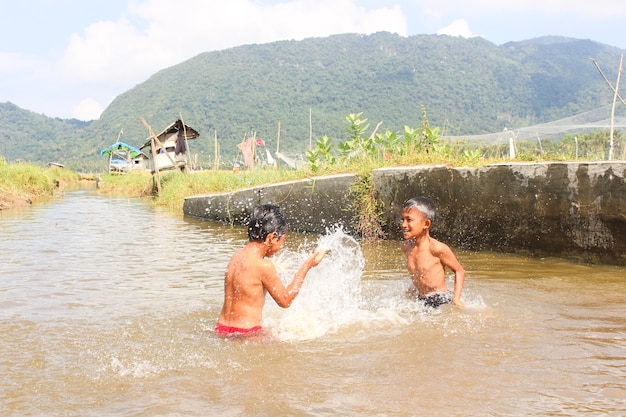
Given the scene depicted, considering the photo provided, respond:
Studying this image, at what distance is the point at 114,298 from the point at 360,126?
5.70 metres

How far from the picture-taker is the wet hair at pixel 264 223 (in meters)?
3.75

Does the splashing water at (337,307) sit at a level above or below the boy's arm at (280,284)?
below

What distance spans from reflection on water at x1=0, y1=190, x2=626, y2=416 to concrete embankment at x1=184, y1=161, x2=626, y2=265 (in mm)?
273

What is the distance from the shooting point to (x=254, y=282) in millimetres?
3721

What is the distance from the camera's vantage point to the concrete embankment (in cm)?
575

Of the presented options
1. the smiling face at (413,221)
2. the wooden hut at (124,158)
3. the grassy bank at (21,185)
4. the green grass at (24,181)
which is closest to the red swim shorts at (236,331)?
the smiling face at (413,221)

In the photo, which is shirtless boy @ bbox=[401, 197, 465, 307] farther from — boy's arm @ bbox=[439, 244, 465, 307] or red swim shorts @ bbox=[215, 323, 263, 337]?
red swim shorts @ bbox=[215, 323, 263, 337]

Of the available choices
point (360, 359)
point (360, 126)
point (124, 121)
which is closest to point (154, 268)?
point (360, 359)

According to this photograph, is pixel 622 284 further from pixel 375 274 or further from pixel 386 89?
pixel 386 89

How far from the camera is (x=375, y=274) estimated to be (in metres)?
5.77

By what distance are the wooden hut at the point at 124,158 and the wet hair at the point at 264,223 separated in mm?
39785

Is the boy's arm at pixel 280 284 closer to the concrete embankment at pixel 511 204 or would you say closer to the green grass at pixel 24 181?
the concrete embankment at pixel 511 204

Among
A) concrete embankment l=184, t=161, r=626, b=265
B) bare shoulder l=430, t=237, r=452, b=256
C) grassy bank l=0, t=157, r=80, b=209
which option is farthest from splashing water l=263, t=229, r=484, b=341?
grassy bank l=0, t=157, r=80, b=209

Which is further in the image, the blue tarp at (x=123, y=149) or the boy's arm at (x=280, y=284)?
the blue tarp at (x=123, y=149)
